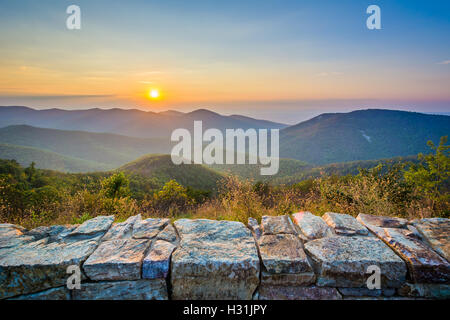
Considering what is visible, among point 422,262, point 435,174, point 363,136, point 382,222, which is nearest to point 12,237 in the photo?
point 422,262

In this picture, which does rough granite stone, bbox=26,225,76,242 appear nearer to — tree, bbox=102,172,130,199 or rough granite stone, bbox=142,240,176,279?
rough granite stone, bbox=142,240,176,279

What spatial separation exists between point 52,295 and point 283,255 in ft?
6.97

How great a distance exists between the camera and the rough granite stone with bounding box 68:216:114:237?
2.60 meters

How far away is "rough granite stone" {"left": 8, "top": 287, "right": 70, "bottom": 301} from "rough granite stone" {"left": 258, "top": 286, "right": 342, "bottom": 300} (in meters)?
1.74

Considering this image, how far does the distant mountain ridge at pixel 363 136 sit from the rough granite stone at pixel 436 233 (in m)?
105

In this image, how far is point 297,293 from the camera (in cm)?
205

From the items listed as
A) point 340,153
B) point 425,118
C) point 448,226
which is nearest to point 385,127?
point 425,118

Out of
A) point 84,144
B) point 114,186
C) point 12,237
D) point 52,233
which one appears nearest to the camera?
point 12,237

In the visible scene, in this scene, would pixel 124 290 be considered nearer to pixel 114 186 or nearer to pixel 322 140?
pixel 114 186

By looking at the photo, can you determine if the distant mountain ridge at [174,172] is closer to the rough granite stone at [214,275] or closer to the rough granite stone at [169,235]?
the rough granite stone at [169,235]

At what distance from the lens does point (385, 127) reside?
5177 inches
